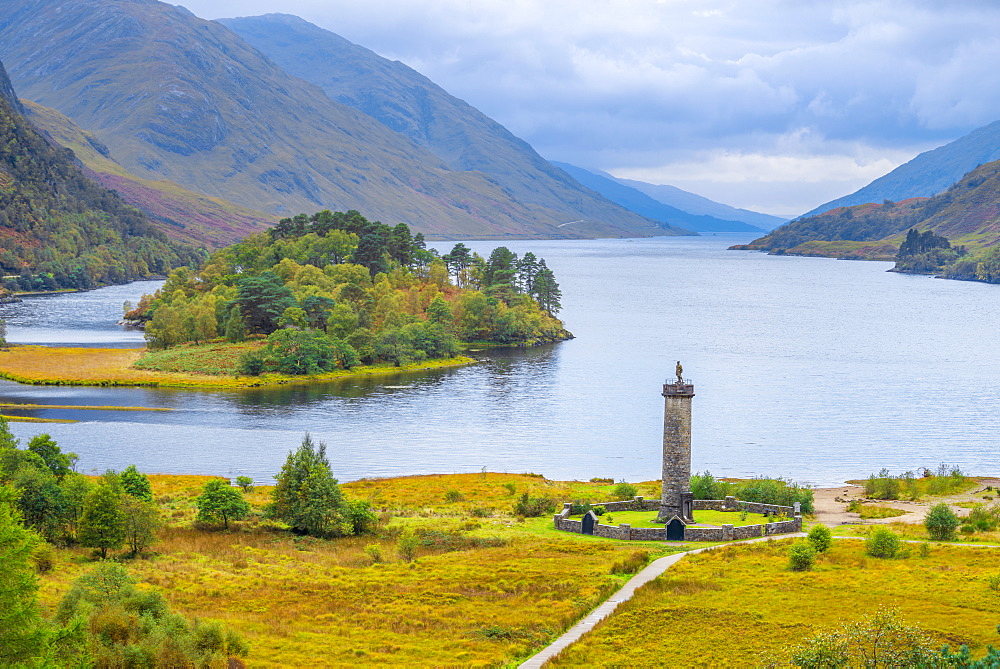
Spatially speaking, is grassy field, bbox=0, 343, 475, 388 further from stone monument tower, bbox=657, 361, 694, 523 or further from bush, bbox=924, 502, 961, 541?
bush, bbox=924, 502, 961, 541

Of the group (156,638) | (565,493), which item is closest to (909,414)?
(565,493)

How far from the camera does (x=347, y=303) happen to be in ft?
504

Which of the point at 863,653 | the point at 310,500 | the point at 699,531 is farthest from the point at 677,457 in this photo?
the point at 863,653

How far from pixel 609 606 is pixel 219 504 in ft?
88.4

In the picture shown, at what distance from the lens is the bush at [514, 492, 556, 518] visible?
6456cm

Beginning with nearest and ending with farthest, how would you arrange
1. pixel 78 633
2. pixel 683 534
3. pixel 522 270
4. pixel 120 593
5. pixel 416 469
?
pixel 78 633 < pixel 120 593 < pixel 683 534 < pixel 416 469 < pixel 522 270

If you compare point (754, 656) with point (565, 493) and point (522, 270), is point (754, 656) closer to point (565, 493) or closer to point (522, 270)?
point (565, 493)

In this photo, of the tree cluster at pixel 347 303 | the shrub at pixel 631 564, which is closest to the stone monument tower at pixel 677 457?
the shrub at pixel 631 564

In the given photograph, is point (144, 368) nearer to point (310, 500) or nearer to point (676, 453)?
point (310, 500)

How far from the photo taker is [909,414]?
355 feet

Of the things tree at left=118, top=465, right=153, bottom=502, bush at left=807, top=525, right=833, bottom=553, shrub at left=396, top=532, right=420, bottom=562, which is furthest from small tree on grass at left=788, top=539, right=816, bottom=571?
tree at left=118, top=465, right=153, bottom=502

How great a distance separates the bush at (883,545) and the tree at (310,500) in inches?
1177

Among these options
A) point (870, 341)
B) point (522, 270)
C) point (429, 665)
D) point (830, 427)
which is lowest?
point (429, 665)

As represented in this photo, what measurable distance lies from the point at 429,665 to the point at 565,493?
118ft
